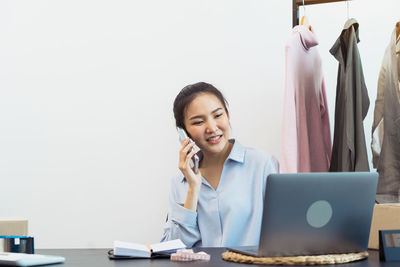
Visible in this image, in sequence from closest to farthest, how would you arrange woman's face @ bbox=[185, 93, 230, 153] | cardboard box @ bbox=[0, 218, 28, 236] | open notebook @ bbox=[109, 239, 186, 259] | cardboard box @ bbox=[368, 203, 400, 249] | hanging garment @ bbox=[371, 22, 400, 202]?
open notebook @ bbox=[109, 239, 186, 259], cardboard box @ bbox=[368, 203, 400, 249], cardboard box @ bbox=[0, 218, 28, 236], hanging garment @ bbox=[371, 22, 400, 202], woman's face @ bbox=[185, 93, 230, 153]

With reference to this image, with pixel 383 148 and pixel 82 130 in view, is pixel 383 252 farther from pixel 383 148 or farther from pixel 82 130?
pixel 82 130

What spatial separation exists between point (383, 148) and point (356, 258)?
111 centimetres

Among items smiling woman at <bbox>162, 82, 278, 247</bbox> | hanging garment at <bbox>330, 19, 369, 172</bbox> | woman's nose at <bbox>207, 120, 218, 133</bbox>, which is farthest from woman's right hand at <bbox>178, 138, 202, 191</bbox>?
hanging garment at <bbox>330, 19, 369, 172</bbox>

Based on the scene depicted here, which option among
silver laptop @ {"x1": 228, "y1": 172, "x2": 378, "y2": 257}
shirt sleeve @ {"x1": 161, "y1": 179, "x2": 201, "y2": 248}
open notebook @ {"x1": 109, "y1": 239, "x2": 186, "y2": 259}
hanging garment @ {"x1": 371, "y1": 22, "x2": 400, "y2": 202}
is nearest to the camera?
silver laptop @ {"x1": 228, "y1": 172, "x2": 378, "y2": 257}

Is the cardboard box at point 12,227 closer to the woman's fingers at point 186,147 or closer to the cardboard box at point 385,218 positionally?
the woman's fingers at point 186,147

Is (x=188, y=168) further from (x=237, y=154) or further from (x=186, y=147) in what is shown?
(x=237, y=154)

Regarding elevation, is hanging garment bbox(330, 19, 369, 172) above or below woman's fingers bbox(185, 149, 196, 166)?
above

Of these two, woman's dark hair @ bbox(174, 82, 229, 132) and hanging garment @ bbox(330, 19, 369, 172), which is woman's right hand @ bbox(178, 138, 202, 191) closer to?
woman's dark hair @ bbox(174, 82, 229, 132)

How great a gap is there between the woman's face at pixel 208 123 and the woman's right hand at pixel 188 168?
0.08m

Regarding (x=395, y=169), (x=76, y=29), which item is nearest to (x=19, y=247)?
(x=395, y=169)

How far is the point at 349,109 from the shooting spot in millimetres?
2430

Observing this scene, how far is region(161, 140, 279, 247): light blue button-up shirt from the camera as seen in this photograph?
2.29 m

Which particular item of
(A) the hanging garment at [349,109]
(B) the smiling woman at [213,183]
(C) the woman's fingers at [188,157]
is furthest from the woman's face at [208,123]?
(A) the hanging garment at [349,109]

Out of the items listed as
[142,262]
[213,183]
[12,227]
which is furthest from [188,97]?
[142,262]
